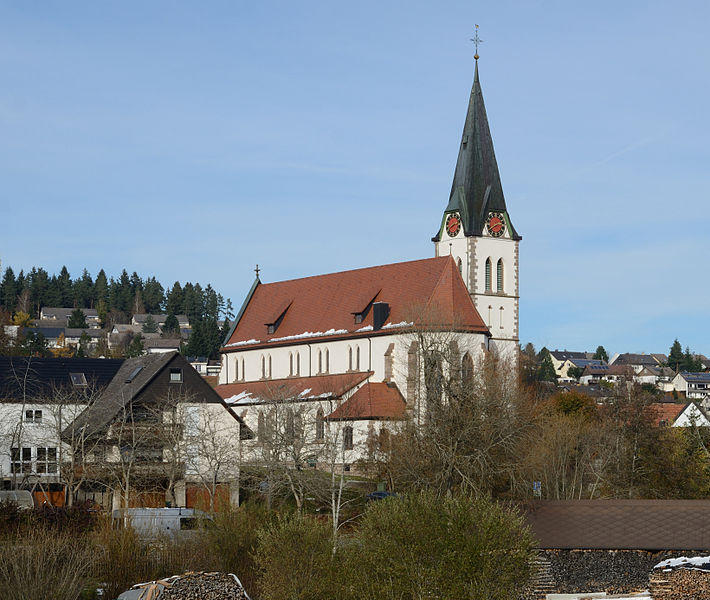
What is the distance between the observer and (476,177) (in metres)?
77.9

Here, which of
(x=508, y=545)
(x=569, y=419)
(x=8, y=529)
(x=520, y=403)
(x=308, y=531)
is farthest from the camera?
(x=569, y=419)

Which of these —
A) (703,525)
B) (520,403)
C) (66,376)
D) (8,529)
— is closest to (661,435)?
(520,403)

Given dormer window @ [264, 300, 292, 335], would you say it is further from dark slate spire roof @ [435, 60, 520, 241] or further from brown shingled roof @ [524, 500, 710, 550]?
brown shingled roof @ [524, 500, 710, 550]

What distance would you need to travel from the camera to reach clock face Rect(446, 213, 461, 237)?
78.3 m

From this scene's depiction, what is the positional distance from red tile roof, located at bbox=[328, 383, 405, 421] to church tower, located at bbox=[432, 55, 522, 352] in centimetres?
1119

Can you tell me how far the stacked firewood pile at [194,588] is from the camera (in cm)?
2411

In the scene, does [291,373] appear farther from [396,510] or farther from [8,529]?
[396,510]

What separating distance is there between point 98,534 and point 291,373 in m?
48.1

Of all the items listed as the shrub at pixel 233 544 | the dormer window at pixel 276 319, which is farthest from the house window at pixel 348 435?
the shrub at pixel 233 544

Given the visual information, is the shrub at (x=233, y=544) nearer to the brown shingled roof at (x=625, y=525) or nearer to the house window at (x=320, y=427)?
the brown shingled roof at (x=625, y=525)

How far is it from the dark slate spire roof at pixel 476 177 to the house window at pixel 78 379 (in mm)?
28658

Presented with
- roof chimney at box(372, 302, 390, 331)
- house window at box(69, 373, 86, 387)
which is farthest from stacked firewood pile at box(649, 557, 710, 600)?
roof chimney at box(372, 302, 390, 331)

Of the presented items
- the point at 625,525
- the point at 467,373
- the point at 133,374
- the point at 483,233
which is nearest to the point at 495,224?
the point at 483,233

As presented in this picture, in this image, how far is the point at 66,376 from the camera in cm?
5972
